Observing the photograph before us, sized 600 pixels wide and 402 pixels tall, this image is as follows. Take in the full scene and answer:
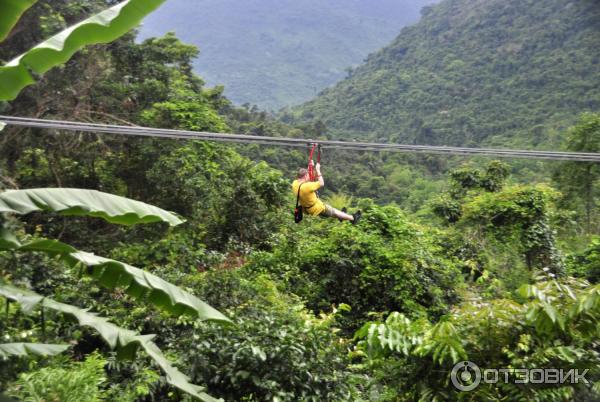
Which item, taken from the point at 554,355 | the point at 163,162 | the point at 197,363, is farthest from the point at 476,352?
the point at 163,162

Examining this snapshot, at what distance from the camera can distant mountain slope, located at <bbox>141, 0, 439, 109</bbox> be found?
3447 inches

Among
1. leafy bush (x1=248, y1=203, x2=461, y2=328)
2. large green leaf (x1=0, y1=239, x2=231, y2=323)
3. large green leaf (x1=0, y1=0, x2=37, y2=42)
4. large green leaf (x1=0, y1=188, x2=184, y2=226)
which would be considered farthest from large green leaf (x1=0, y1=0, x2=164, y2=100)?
leafy bush (x1=248, y1=203, x2=461, y2=328)

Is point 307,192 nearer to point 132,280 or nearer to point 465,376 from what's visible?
point 465,376

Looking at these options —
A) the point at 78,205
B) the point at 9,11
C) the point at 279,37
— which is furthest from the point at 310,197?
the point at 279,37

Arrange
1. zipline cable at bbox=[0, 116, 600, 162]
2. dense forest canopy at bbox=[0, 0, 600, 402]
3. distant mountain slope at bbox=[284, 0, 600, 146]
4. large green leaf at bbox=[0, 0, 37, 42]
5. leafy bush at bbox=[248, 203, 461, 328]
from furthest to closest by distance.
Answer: distant mountain slope at bbox=[284, 0, 600, 146] → leafy bush at bbox=[248, 203, 461, 328] → zipline cable at bbox=[0, 116, 600, 162] → dense forest canopy at bbox=[0, 0, 600, 402] → large green leaf at bbox=[0, 0, 37, 42]

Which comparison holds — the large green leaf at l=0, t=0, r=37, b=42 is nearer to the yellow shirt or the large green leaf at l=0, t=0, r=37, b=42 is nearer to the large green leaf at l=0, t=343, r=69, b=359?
the large green leaf at l=0, t=343, r=69, b=359

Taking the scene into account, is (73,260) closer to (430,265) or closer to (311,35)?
(430,265)

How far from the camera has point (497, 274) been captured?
10445 millimetres

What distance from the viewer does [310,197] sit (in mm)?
6141

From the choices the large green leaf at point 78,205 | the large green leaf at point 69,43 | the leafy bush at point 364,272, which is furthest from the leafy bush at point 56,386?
the leafy bush at point 364,272

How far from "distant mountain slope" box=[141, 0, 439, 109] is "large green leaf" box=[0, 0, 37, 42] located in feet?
234

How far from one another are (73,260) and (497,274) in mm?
9570

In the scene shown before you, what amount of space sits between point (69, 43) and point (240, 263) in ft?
22.4

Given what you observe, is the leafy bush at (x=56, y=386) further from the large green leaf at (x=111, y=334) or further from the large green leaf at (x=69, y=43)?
the large green leaf at (x=69, y=43)
